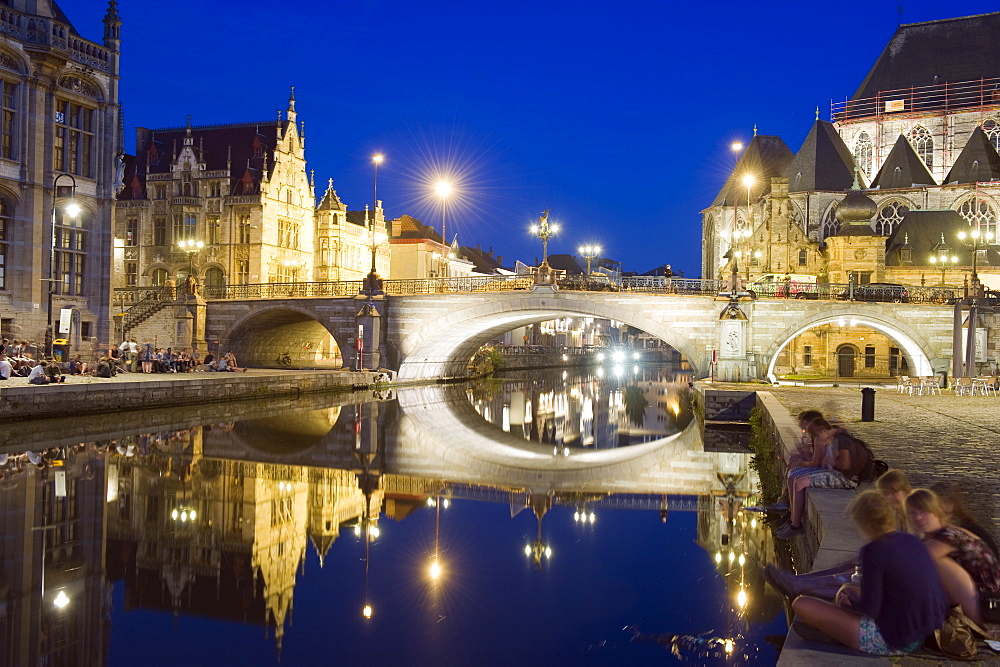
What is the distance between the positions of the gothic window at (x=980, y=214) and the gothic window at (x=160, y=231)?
4811 centimetres

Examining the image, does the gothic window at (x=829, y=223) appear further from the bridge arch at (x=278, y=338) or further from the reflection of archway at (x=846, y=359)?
the bridge arch at (x=278, y=338)

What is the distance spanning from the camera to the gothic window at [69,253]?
3162 centimetres

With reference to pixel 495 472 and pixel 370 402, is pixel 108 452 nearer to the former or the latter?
pixel 495 472

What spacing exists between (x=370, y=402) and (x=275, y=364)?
17.0 m

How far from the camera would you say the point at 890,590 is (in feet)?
16.5

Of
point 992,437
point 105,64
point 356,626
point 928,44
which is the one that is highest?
point 928,44

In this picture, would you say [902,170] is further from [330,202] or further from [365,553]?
[365,553]

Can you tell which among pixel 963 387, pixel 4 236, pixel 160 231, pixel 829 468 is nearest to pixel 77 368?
pixel 4 236

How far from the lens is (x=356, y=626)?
323 inches

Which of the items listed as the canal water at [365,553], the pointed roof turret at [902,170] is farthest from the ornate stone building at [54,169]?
the pointed roof turret at [902,170]

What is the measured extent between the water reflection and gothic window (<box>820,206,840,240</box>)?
1302cm

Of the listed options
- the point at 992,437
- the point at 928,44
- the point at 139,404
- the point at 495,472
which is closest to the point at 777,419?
the point at 992,437

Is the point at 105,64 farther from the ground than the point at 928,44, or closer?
closer

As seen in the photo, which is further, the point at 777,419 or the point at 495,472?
the point at 495,472
